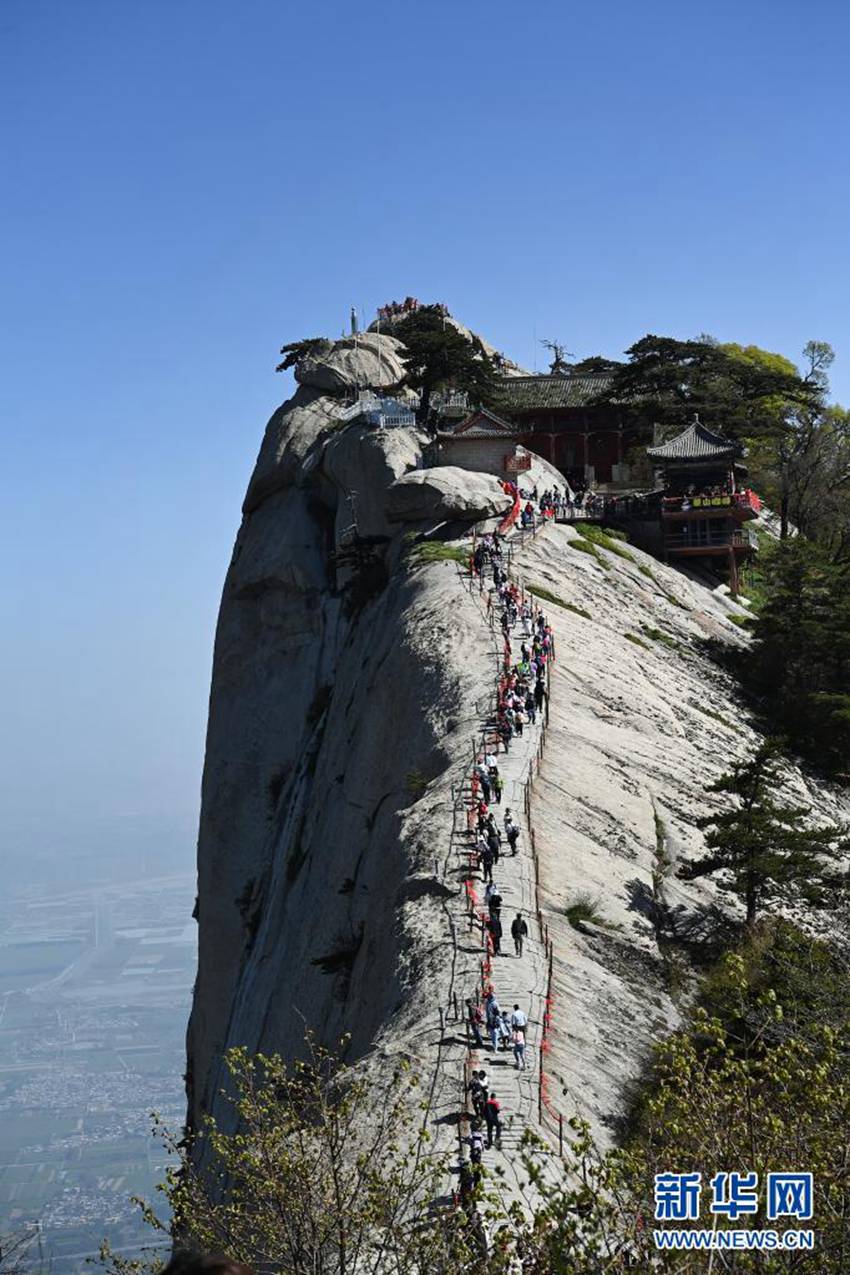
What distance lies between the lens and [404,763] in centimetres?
4531

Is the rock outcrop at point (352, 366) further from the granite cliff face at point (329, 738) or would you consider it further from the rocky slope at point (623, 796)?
the rocky slope at point (623, 796)

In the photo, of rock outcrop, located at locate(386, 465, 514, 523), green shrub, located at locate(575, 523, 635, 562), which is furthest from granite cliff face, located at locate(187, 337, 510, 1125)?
green shrub, located at locate(575, 523, 635, 562)

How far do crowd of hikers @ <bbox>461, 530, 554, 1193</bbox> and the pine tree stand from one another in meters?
4.87

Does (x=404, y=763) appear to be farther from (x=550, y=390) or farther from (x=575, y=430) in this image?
(x=550, y=390)

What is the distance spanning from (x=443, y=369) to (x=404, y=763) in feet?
114

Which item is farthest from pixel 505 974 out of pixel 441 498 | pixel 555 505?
pixel 555 505

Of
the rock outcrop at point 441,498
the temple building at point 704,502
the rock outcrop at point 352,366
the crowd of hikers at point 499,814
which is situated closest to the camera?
the crowd of hikers at point 499,814

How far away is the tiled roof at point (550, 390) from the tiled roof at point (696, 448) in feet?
38.0

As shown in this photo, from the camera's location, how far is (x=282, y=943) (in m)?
53.7

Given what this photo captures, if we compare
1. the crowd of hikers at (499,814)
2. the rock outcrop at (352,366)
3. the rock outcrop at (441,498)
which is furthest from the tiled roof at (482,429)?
the rock outcrop at (352,366)

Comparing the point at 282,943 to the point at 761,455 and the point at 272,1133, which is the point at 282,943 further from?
the point at 761,455

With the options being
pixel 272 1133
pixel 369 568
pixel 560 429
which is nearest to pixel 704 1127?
pixel 272 1133

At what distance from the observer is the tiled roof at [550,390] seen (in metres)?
86.6

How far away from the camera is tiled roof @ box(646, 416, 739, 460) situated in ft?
242
